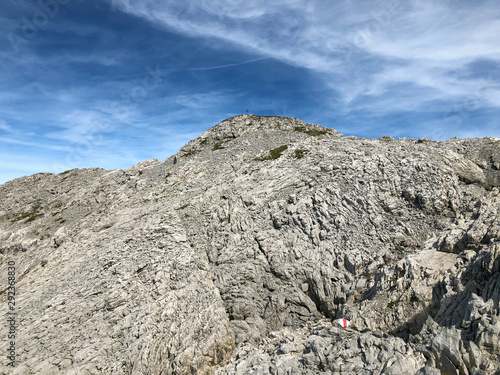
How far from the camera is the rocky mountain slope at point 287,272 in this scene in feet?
70.8

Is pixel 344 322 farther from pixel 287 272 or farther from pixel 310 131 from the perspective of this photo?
pixel 310 131

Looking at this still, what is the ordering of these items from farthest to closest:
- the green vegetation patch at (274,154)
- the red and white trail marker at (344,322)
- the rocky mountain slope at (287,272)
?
the green vegetation patch at (274,154), the red and white trail marker at (344,322), the rocky mountain slope at (287,272)

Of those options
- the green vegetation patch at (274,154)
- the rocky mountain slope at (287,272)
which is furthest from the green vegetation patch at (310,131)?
the rocky mountain slope at (287,272)

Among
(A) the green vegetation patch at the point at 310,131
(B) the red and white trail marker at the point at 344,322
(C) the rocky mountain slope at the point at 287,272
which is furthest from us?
(A) the green vegetation patch at the point at 310,131

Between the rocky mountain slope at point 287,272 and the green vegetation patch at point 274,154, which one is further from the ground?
the green vegetation patch at point 274,154

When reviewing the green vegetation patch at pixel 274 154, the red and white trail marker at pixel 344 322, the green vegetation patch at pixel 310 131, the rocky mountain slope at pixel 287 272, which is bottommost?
the red and white trail marker at pixel 344 322

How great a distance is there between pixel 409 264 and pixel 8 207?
101556mm

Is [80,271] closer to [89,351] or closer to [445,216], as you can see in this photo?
[89,351]

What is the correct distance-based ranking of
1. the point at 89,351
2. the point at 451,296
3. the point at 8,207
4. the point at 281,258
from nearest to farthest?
the point at 451,296 → the point at 89,351 → the point at 281,258 → the point at 8,207

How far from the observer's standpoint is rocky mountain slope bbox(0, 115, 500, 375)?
21.6m

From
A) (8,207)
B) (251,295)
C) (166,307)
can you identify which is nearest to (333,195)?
(251,295)

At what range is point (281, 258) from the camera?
36.8m

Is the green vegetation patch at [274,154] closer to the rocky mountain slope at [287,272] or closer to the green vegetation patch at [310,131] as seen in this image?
the rocky mountain slope at [287,272]

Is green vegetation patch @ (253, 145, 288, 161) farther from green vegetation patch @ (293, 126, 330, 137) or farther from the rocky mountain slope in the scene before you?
green vegetation patch @ (293, 126, 330, 137)
